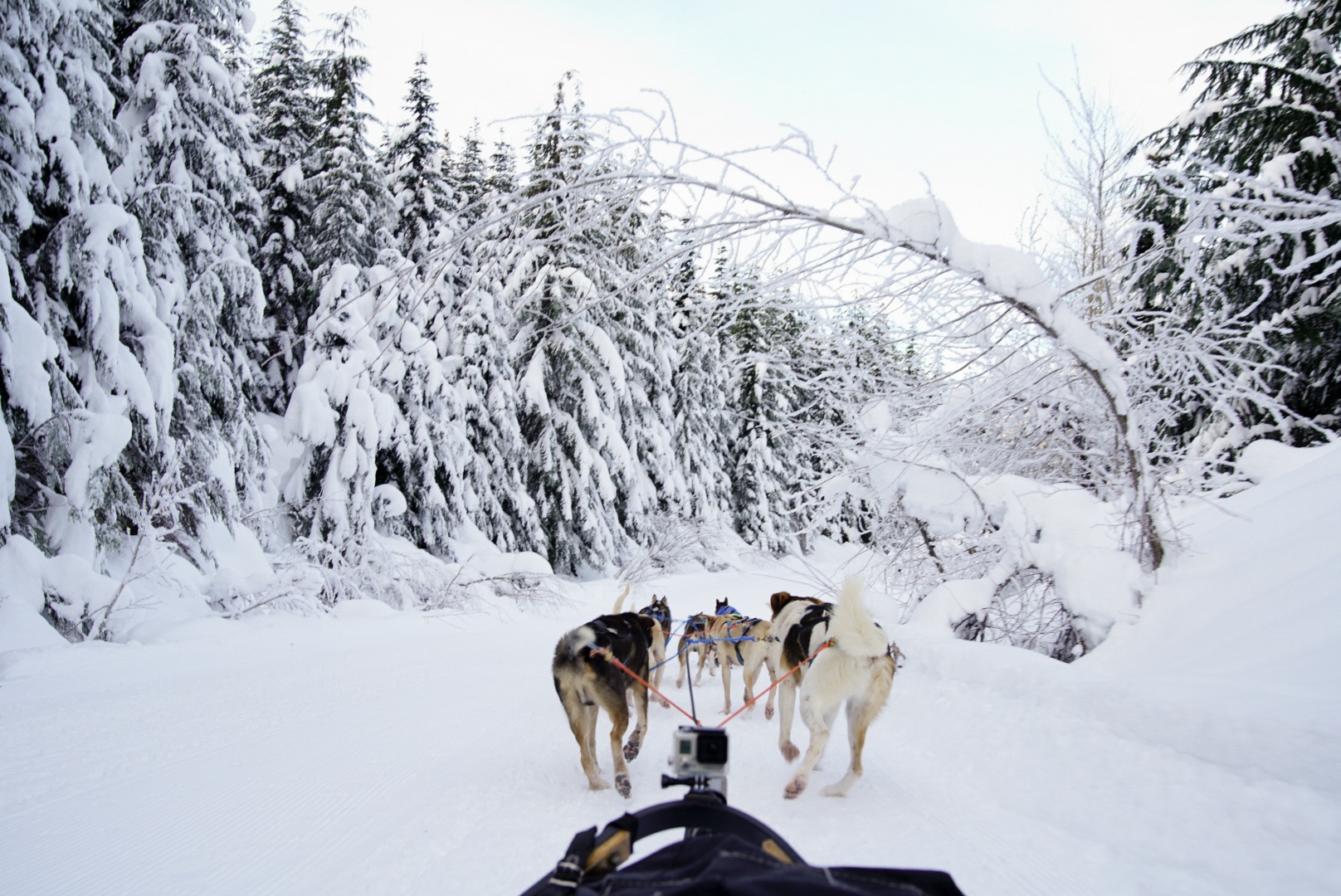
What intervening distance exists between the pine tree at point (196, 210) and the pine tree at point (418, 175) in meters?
6.01

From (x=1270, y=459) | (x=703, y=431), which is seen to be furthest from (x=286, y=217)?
(x=1270, y=459)

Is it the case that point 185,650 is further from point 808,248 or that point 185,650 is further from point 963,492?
point 963,492

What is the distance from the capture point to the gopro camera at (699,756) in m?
1.82

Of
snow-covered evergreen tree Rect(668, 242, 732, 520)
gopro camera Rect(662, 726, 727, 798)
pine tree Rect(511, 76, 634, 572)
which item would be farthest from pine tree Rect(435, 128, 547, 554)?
gopro camera Rect(662, 726, 727, 798)

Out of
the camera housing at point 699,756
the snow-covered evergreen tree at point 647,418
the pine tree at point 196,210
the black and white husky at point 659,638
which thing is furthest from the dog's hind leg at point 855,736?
the snow-covered evergreen tree at point 647,418

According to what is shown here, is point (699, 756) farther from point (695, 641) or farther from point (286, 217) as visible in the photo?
point (286, 217)

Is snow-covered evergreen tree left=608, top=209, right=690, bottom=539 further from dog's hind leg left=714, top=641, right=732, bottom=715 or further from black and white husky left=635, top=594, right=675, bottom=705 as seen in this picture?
dog's hind leg left=714, top=641, right=732, bottom=715

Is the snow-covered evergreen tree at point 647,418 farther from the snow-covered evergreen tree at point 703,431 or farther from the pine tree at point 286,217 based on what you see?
the pine tree at point 286,217

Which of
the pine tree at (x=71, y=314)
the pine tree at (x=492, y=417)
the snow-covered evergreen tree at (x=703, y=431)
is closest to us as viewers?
the pine tree at (x=71, y=314)

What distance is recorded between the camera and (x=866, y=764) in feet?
13.4

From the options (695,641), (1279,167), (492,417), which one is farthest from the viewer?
(492,417)

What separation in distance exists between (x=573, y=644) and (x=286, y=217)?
19.5m

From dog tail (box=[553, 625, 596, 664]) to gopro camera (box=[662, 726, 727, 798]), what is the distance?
178 cm

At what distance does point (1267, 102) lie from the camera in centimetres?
749
